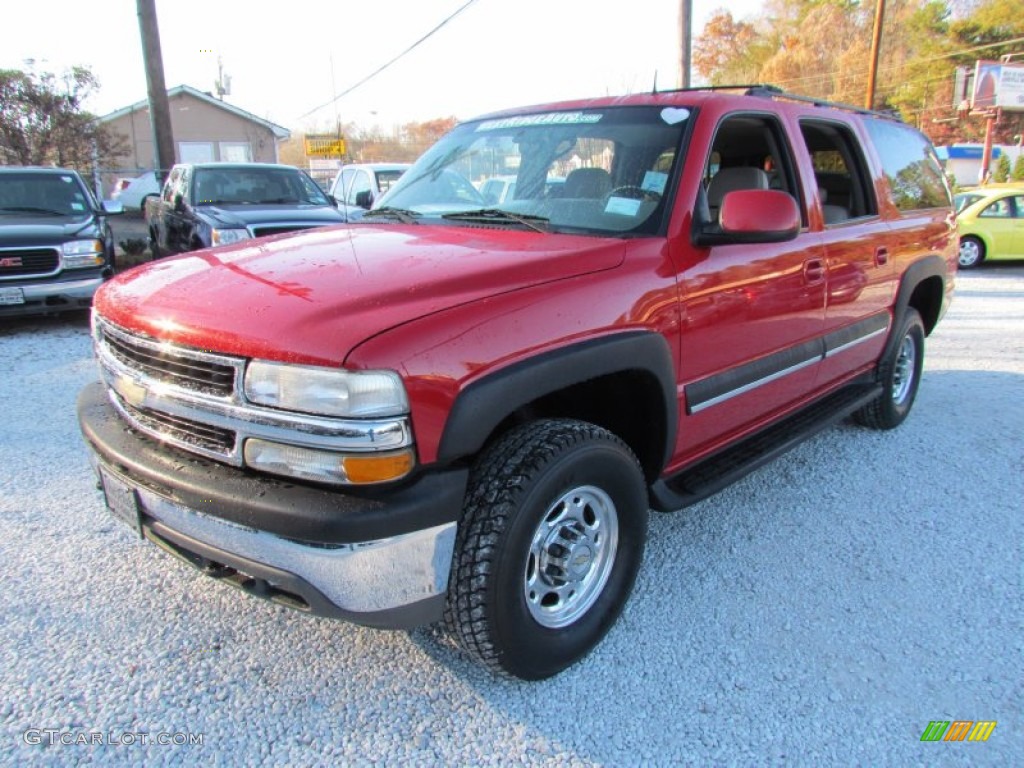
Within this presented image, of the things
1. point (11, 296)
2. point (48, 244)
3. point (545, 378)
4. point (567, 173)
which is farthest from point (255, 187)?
point (545, 378)

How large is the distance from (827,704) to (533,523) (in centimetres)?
114

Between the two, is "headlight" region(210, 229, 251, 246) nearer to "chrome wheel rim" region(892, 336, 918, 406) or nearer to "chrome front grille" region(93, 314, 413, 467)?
"chrome front grille" region(93, 314, 413, 467)

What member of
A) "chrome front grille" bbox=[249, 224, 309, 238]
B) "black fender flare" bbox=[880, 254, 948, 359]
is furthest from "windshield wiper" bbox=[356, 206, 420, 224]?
"chrome front grille" bbox=[249, 224, 309, 238]

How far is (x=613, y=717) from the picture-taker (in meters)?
2.28

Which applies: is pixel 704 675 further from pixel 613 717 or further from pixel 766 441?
pixel 766 441

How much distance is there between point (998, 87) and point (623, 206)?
39.4 meters

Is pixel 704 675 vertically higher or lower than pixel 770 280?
lower

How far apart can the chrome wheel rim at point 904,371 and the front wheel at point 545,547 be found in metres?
3.04

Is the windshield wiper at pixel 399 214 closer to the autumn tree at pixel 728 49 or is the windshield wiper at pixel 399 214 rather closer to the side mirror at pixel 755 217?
the side mirror at pixel 755 217

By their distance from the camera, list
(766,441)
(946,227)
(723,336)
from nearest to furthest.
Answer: (723,336), (766,441), (946,227)

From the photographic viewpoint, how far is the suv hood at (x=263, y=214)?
7.94 m

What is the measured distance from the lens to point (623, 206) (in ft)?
9.41

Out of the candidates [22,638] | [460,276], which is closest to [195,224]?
[22,638]

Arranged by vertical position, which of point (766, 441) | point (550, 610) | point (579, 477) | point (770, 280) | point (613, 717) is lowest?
point (613, 717)
